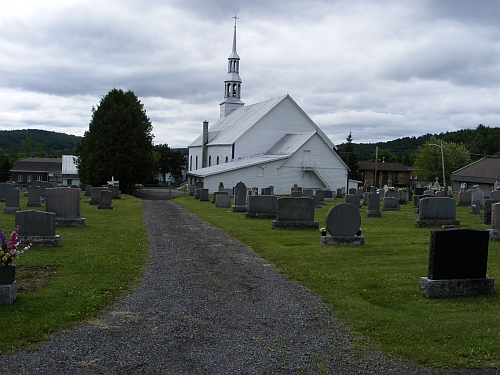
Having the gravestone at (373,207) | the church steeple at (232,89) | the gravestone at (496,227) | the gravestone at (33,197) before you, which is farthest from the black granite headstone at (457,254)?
the church steeple at (232,89)

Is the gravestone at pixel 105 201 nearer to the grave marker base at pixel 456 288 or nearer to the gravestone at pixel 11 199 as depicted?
the gravestone at pixel 11 199

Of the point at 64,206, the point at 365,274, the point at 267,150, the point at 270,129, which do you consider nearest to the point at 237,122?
the point at 270,129

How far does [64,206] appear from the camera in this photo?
1698 cm

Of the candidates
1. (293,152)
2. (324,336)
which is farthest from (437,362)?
(293,152)

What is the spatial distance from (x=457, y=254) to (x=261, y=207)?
13.6 m

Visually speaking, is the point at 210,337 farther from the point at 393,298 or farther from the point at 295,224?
the point at 295,224

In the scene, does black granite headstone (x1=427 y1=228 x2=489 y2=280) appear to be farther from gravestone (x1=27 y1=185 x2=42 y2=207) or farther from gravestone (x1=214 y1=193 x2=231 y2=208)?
gravestone (x1=27 y1=185 x2=42 y2=207)

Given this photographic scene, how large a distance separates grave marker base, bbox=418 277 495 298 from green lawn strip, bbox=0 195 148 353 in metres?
4.82

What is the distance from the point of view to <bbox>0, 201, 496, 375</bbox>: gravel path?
18.2ft

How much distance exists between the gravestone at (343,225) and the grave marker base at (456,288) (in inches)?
202

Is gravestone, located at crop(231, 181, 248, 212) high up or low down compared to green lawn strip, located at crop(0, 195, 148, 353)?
up

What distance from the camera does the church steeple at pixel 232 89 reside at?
74.4 meters

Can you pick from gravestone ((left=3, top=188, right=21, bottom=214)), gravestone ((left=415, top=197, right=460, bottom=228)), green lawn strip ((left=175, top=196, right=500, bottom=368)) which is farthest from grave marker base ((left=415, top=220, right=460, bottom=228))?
gravestone ((left=3, top=188, right=21, bottom=214))

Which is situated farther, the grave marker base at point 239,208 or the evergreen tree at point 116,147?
the evergreen tree at point 116,147
